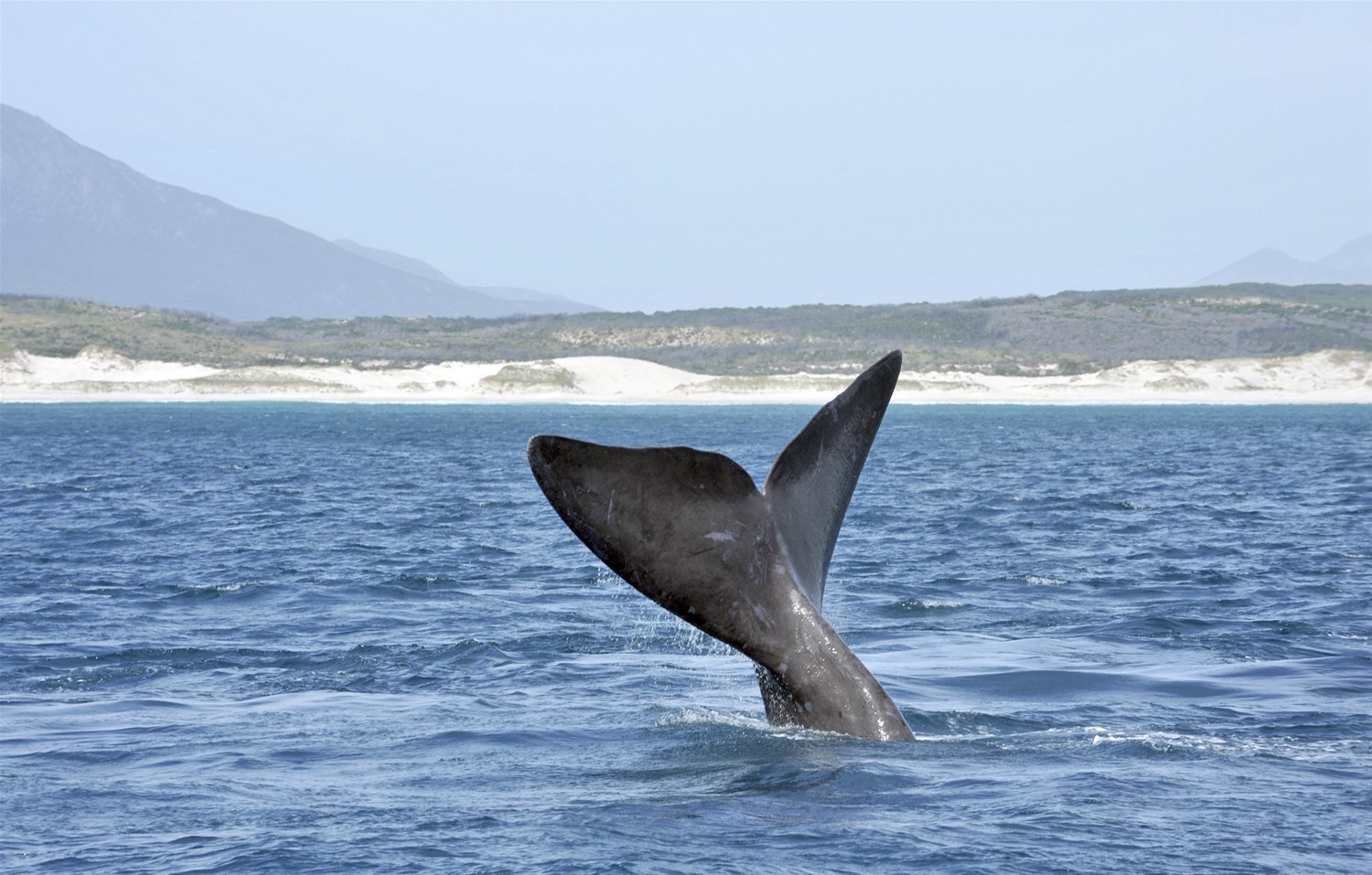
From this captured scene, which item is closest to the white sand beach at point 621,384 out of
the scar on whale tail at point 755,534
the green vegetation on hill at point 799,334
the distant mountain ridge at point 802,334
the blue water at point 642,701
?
the distant mountain ridge at point 802,334

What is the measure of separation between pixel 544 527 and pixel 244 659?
11.7 metres

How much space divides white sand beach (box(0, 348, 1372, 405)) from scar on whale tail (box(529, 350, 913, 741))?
8596cm

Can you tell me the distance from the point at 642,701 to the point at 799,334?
124 meters

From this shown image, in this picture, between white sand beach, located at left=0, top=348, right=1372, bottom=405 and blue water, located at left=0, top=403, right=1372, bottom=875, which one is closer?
blue water, located at left=0, top=403, right=1372, bottom=875

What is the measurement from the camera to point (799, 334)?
5241 inches

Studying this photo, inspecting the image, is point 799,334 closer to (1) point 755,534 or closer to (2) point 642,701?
(2) point 642,701

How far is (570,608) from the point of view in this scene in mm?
15070

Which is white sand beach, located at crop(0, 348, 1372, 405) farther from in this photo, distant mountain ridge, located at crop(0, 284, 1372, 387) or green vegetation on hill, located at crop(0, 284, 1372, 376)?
green vegetation on hill, located at crop(0, 284, 1372, 376)

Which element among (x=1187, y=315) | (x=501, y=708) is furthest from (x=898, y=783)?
(x=1187, y=315)

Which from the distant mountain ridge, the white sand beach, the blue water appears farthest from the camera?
the distant mountain ridge

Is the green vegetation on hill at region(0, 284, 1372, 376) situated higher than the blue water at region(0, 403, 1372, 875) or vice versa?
the green vegetation on hill at region(0, 284, 1372, 376)

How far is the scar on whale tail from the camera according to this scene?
22.5 ft

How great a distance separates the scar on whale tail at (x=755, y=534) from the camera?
6.86 meters

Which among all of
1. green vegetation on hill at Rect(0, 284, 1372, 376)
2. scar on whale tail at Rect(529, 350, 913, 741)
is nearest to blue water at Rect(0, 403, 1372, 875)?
scar on whale tail at Rect(529, 350, 913, 741)
